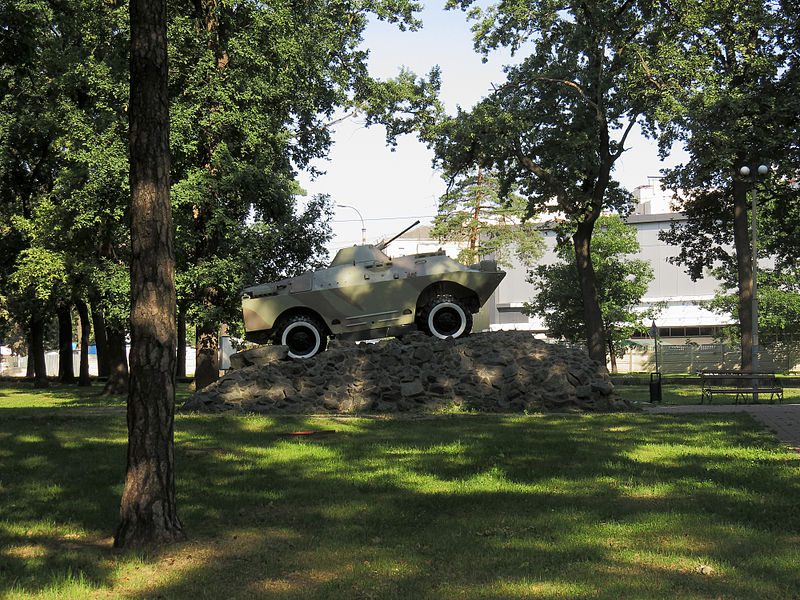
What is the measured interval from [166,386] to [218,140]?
65.6 ft

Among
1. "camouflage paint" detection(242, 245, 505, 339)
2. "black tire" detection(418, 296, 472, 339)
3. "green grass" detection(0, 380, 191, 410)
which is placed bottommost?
"green grass" detection(0, 380, 191, 410)

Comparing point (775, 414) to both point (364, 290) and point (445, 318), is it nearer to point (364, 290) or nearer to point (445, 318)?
point (445, 318)

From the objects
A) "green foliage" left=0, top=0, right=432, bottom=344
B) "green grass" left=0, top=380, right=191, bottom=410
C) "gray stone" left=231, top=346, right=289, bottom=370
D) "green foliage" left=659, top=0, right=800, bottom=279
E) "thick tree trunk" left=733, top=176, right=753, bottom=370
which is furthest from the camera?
"thick tree trunk" left=733, top=176, right=753, bottom=370

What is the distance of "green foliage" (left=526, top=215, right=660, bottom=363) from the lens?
173ft

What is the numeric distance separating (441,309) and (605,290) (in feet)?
123

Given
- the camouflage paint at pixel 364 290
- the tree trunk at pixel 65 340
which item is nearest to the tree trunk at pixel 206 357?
the camouflage paint at pixel 364 290

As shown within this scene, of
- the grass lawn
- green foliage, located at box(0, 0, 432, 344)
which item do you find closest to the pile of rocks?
the grass lawn

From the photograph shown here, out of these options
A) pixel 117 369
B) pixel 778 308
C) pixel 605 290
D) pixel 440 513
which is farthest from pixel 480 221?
pixel 440 513

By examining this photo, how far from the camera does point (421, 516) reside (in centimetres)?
734

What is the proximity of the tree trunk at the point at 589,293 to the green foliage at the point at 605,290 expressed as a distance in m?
20.3

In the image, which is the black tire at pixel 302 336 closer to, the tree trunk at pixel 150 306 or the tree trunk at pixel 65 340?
the tree trunk at pixel 150 306

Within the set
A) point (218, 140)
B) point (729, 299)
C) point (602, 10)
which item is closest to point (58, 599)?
point (218, 140)

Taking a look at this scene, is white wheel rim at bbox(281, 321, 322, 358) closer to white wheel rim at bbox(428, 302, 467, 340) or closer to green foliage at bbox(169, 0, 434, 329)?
white wheel rim at bbox(428, 302, 467, 340)

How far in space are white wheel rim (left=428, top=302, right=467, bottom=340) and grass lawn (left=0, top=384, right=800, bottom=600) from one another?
6.77 metres
